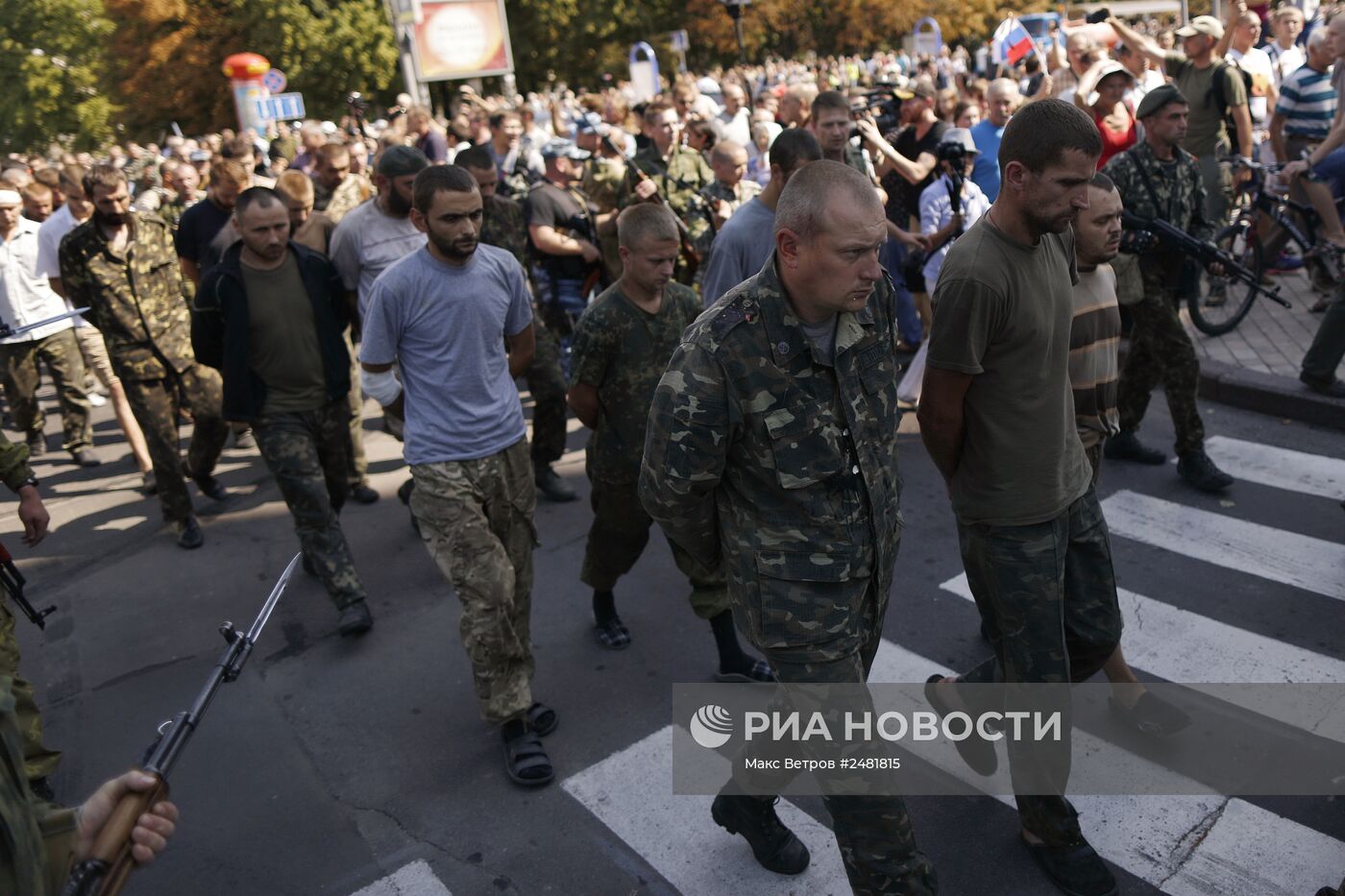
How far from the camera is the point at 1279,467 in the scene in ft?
21.7

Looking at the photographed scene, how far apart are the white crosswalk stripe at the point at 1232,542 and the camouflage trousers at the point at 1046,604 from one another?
2.12 metres

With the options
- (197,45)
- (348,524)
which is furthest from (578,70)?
(348,524)

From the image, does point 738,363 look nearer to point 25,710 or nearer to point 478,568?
point 478,568

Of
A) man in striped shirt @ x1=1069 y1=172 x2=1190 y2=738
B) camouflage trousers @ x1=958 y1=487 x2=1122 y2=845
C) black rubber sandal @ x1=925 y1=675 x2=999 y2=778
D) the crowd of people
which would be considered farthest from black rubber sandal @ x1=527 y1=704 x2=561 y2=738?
man in striped shirt @ x1=1069 y1=172 x2=1190 y2=738

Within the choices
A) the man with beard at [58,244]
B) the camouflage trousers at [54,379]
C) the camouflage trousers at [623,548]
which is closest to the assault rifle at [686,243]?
the camouflage trousers at [623,548]

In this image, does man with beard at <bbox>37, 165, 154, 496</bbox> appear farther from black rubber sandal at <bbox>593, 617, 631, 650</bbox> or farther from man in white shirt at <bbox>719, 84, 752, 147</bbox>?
man in white shirt at <bbox>719, 84, 752, 147</bbox>

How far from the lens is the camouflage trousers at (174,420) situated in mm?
6910

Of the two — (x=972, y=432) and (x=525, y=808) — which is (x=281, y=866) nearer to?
(x=525, y=808)

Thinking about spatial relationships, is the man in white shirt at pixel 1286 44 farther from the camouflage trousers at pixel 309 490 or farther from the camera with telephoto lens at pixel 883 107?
the camouflage trousers at pixel 309 490

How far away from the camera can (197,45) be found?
1479 inches

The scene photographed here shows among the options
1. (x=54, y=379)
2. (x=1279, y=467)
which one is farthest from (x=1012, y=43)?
(x=54, y=379)

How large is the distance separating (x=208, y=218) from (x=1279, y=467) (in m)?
6.61

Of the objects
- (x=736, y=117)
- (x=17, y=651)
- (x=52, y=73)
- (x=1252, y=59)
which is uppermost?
(x=52, y=73)

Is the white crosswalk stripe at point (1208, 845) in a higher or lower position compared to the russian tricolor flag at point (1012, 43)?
lower
